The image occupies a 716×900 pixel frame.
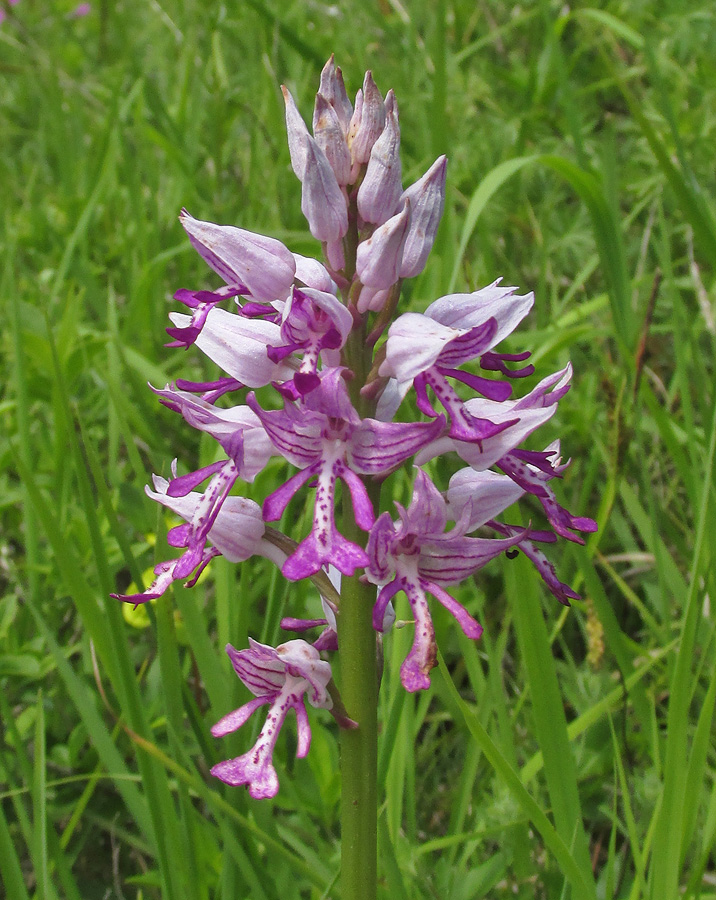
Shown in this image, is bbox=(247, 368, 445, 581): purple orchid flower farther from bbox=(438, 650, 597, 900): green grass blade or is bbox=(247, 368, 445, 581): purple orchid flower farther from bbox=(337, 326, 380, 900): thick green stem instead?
bbox=(438, 650, 597, 900): green grass blade

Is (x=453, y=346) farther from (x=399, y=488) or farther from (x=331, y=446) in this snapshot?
(x=399, y=488)

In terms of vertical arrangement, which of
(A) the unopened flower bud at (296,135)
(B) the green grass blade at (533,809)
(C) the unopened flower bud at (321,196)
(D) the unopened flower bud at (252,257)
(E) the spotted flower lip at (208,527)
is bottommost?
(B) the green grass blade at (533,809)

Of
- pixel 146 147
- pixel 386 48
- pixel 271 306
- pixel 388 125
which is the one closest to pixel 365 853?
pixel 271 306

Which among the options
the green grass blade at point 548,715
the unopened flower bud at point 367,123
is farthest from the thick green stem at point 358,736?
the unopened flower bud at point 367,123

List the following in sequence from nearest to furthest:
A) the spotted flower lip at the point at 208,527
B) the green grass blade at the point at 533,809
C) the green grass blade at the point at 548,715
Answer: the green grass blade at the point at 533,809, the spotted flower lip at the point at 208,527, the green grass blade at the point at 548,715

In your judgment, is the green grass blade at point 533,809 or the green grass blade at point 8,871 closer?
the green grass blade at point 533,809

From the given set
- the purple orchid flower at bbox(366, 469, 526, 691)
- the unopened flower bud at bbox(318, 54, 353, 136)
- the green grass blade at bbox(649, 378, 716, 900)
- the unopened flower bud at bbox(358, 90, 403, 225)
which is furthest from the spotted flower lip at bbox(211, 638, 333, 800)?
the unopened flower bud at bbox(318, 54, 353, 136)

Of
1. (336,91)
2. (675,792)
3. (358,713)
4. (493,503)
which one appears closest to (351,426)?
(493,503)

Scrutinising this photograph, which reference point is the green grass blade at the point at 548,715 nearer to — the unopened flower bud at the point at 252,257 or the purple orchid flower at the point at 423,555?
the purple orchid flower at the point at 423,555
